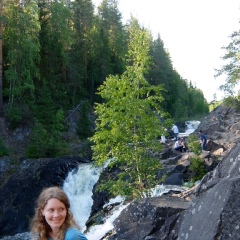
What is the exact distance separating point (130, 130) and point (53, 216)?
927cm

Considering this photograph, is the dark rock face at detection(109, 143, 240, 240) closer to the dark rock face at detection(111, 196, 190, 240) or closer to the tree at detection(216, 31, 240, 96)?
the dark rock face at detection(111, 196, 190, 240)

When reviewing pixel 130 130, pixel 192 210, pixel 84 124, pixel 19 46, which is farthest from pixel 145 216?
pixel 84 124

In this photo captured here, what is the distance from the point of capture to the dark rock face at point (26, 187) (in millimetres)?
21312

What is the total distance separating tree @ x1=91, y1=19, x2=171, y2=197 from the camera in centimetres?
1143

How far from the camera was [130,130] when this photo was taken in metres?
11.7

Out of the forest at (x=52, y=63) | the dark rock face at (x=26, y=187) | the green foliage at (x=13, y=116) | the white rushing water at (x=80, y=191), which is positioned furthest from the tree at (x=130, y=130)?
the green foliage at (x=13, y=116)

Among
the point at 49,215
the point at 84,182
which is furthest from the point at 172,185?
the point at 49,215

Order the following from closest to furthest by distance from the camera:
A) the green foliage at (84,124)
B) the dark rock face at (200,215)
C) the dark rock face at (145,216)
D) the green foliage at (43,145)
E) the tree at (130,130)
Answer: the dark rock face at (200,215) < the dark rock face at (145,216) < the tree at (130,130) < the green foliage at (43,145) < the green foliage at (84,124)

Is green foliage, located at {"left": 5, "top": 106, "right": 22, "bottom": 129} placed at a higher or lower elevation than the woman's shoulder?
higher

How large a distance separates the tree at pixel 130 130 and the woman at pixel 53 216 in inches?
345

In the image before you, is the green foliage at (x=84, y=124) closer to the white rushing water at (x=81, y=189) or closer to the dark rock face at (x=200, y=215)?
the white rushing water at (x=81, y=189)

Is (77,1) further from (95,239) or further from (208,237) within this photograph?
(208,237)

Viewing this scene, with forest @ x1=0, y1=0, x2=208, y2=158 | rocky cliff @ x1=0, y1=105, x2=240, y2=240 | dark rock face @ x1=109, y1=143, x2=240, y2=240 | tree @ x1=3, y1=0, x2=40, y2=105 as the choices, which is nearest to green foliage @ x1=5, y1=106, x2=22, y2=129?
forest @ x1=0, y1=0, x2=208, y2=158

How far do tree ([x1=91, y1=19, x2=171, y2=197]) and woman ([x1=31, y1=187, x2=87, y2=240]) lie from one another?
345 inches
